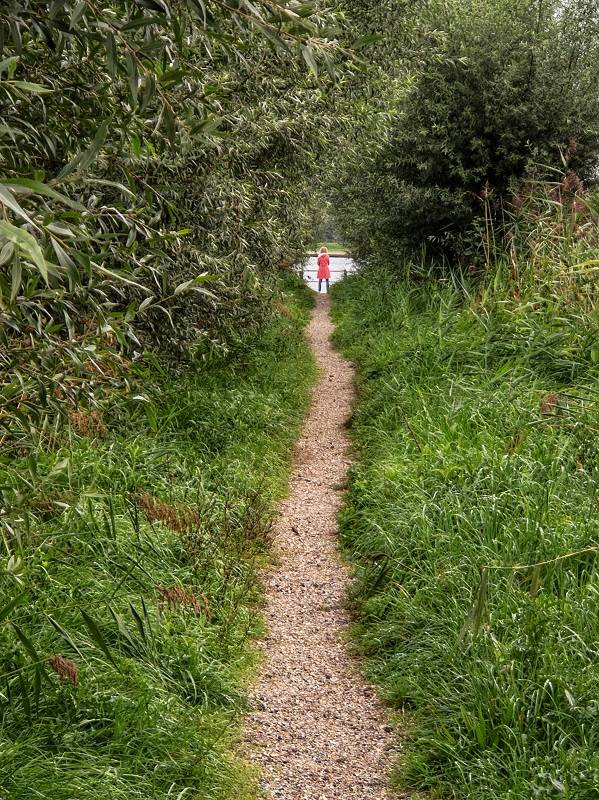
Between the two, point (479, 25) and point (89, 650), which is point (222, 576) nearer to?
point (89, 650)

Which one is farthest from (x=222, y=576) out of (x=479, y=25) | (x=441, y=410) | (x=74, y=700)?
(x=479, y=25)

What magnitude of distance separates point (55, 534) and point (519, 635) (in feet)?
8.20

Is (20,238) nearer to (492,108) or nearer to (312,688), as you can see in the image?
(312,688)

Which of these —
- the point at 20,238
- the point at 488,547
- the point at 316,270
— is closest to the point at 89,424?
the point at 488,547

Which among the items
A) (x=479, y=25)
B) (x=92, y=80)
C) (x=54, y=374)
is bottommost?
(x=54, y=374)

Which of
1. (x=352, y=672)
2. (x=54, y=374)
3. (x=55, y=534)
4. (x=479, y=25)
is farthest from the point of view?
(x=479, y=25)

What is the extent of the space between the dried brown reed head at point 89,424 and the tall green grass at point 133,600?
2cm

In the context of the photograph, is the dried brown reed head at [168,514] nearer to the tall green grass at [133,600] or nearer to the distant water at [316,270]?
the tall green grass at [133,600]

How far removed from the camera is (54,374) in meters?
3.68

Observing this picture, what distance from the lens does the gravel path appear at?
425 cm

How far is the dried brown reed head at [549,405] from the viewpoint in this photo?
672 centimetres

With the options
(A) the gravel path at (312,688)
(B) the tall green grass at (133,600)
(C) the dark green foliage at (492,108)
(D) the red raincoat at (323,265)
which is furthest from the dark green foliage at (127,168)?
(D) the red raincoat at (323,265)

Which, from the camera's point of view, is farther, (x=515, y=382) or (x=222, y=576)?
(x=515, y=382)

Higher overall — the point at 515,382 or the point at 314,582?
the point at 515,382
